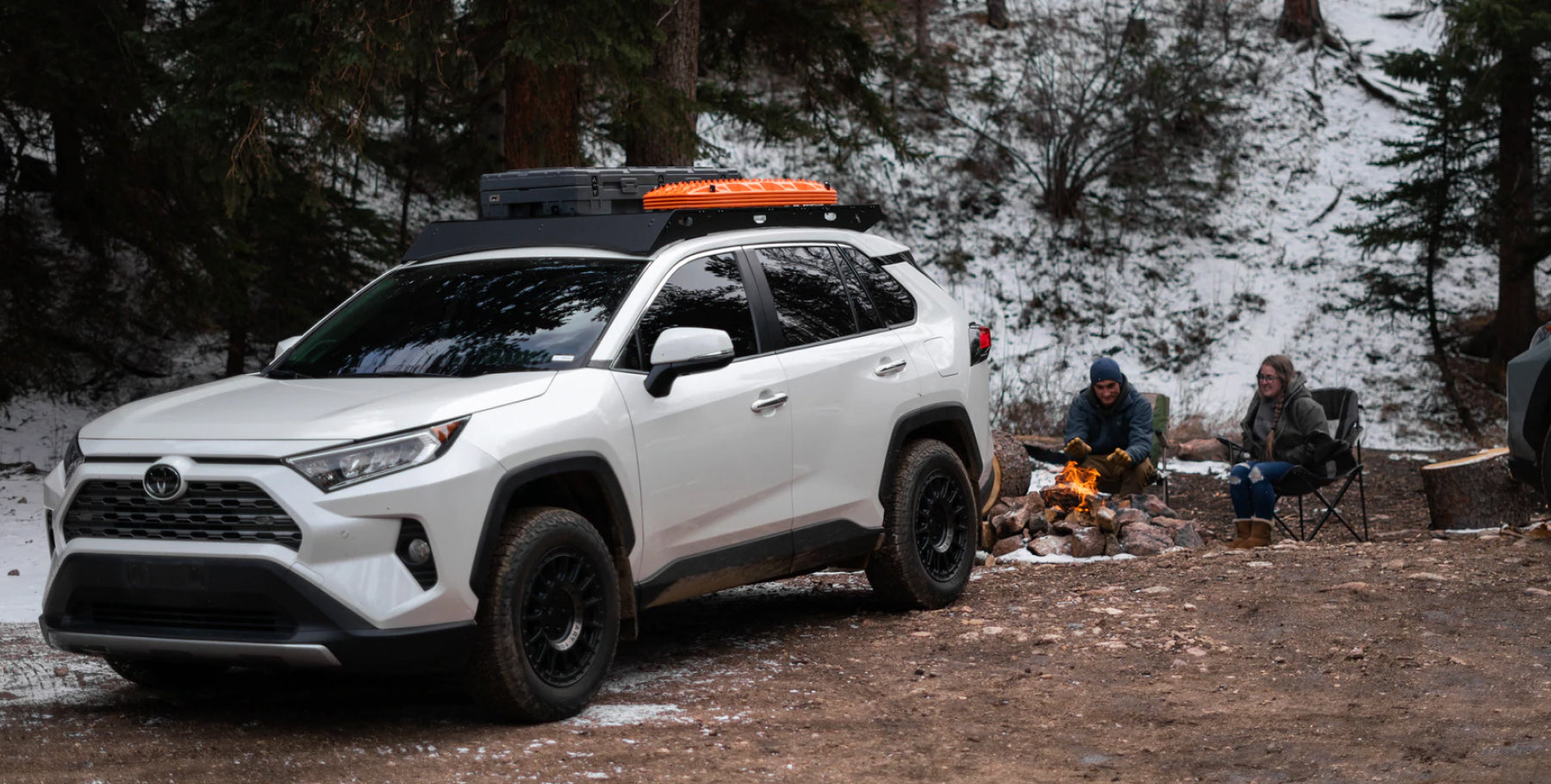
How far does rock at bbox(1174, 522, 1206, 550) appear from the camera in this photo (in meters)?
9.50

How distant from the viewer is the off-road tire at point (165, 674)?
568cm

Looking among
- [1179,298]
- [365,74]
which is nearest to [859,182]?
[1179,298]

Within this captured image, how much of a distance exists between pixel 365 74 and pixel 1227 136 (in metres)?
20.4

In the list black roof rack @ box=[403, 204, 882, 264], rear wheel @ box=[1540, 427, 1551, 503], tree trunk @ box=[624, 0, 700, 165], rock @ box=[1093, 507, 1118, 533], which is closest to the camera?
black roof rack @ box=[403, 204, 882, 264]

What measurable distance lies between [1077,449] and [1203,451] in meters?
5.50

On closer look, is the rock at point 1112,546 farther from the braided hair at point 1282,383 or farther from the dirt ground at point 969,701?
the braided hair at point 1282,383

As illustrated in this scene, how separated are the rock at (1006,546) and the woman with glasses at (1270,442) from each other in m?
1.46

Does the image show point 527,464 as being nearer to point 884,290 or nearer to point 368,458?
point 368,458

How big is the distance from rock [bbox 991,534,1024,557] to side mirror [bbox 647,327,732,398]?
420 centimetres

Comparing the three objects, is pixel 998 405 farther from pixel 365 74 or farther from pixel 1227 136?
pixel 1227 136

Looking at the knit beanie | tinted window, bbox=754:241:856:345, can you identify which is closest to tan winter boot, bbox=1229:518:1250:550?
the knit beanie

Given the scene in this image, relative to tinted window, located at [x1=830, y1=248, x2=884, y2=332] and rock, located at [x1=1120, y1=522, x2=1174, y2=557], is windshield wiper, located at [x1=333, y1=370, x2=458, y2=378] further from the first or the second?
rock, located at [x1=1120, y1=522, x2=1174, y2=557]

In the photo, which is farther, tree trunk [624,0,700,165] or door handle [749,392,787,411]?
tree trunk [624,0,700,165]

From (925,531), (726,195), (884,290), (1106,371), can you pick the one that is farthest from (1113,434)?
(726,195)
